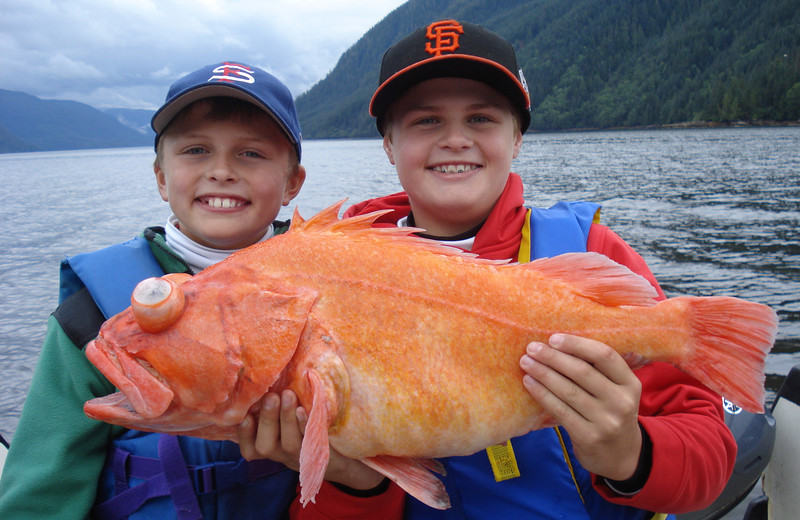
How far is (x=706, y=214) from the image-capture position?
1812 centimetres

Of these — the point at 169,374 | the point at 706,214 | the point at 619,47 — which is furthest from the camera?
the point at 619,47

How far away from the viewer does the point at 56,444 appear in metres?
2.45

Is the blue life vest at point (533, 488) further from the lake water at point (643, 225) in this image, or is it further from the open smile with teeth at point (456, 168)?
the lake water at point (643, 225)

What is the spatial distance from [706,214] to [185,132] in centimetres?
1940

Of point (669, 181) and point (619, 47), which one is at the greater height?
point (619, 47)

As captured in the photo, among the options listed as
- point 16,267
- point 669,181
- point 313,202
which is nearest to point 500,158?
point 16,267

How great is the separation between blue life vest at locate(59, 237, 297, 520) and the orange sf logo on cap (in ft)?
6.92

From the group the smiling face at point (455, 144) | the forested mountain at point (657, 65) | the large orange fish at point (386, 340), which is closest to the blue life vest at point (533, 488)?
the large orange fish at point (386, 340)

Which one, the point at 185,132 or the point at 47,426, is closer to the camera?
the point at 47,426

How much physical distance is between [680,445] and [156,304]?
2363mm

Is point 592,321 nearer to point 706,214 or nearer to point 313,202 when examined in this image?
point 706,214

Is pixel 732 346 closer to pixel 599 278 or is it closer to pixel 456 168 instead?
pixel 599 278

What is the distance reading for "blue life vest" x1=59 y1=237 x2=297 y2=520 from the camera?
262 centimetres

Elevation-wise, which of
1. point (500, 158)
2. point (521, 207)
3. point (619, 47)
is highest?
point (619, 47)
